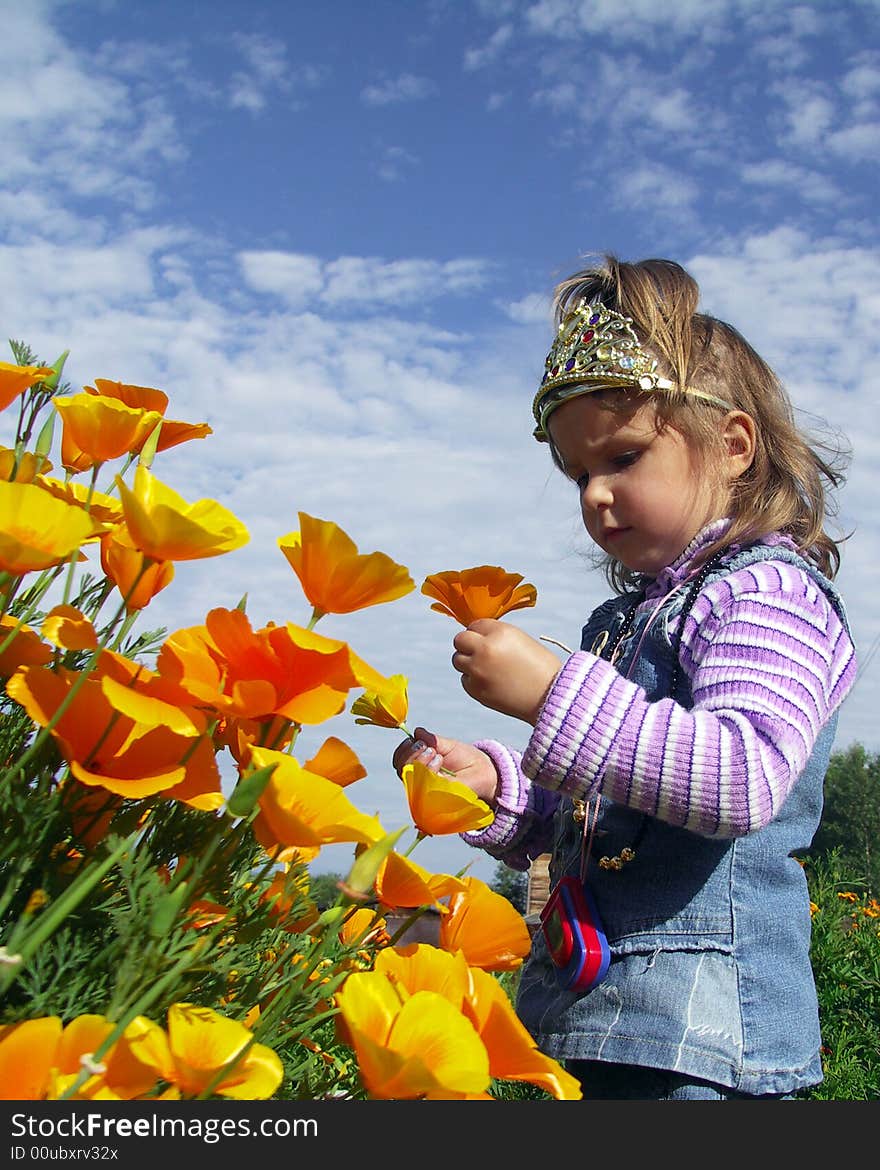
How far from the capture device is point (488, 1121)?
63 cm

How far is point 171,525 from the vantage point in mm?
683

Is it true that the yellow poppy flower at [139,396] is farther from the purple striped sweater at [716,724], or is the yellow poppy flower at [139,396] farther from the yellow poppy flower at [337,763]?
the purple striped sweater at [716,724]

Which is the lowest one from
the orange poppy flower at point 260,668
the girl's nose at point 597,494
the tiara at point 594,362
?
the orange poppy flower at point 260,668

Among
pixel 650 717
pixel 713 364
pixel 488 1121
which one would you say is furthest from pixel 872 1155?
pixel 713 364

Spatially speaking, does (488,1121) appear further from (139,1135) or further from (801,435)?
(801,435)

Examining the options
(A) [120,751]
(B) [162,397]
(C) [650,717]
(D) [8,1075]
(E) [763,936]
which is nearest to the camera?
(D) [8,1075]

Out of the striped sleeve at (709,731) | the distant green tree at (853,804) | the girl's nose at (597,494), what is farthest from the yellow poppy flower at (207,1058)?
the distant green tree at (853,804)

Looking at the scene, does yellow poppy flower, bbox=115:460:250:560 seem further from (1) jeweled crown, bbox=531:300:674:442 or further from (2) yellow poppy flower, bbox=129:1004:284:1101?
(1) jeweled crown, bbox=531:300:674:442

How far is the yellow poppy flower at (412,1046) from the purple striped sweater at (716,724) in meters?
0.79

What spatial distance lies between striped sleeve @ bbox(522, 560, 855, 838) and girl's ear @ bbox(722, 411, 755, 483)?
46 cm

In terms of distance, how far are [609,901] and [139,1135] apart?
1.13 m

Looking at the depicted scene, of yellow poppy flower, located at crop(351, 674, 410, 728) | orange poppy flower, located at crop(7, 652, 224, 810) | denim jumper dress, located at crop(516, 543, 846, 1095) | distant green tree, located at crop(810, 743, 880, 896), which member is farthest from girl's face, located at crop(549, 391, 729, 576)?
distant green tree, located at crop(810, 743, 880, 896)

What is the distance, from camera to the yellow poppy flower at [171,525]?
0.68 m

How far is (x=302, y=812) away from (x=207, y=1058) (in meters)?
0.16
